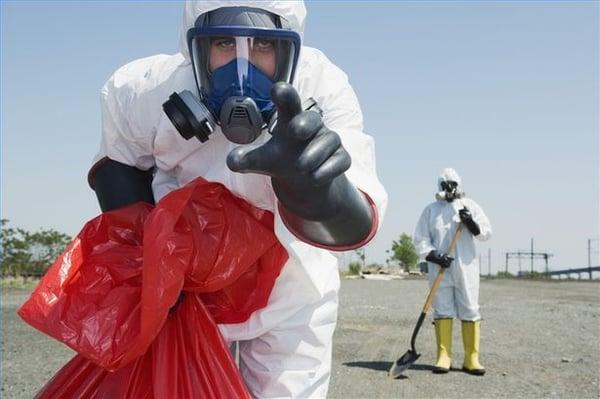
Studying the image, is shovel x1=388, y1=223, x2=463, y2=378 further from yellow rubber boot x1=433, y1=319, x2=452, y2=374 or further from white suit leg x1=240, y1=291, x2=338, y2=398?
white suit leg x1=240, y1=291, x2=338, y2=398

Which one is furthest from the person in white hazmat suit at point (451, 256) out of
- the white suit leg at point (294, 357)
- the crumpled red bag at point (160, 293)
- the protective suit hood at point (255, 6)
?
the protective suit hood at point (255, 6)

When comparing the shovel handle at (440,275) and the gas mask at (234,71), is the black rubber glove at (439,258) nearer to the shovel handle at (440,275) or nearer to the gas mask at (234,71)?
the shovel handle at (440,275)

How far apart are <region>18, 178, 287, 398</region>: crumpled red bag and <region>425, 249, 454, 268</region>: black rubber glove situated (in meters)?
5.74

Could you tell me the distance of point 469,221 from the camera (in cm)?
786

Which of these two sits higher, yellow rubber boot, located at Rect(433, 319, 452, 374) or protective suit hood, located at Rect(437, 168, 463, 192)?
protective suit hood, located at Rect(437, 168, 463, 192)

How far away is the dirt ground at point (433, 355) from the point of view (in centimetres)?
630

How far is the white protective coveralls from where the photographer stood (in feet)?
25.8

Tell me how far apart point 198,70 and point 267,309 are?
2.33 ft

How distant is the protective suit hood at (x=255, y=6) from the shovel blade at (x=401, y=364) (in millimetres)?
5311

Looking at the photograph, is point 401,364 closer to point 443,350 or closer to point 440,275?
point 443,350

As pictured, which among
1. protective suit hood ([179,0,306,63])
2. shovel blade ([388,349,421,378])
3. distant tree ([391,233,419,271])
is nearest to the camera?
protective suit hood ([179,0,306,63])

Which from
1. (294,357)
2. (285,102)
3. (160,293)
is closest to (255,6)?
(285,102)

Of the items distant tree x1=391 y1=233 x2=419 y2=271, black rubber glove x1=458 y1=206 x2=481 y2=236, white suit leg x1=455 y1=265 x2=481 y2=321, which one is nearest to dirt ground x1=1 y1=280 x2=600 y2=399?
white suit leg x1=455 y1=265 x2=481 y2=321

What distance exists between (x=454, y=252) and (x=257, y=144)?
6.26 metres
